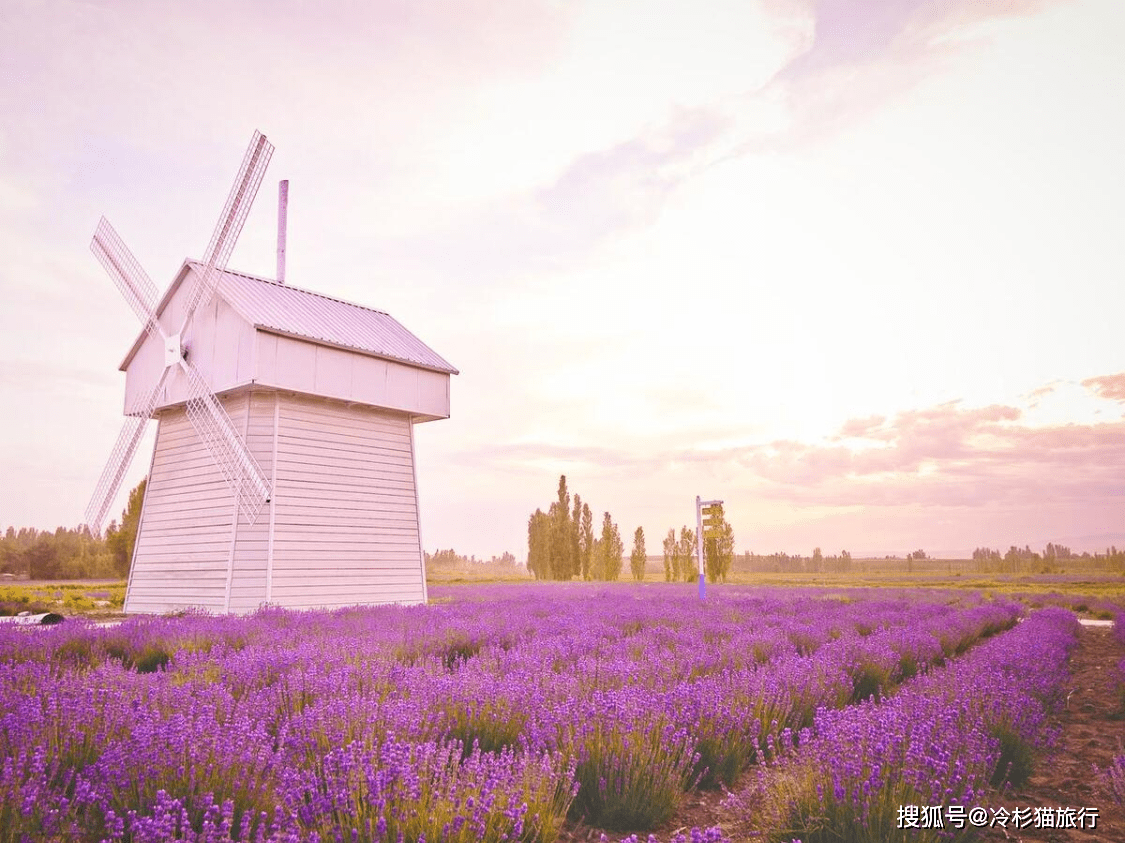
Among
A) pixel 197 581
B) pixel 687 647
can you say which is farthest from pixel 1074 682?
pixel 197 581

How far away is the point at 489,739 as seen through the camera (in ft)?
13.7

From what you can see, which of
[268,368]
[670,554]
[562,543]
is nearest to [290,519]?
[268,368]

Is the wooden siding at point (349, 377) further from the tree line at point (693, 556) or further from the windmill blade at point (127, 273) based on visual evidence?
the tree line at point (693, 556)

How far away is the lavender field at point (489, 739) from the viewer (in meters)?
2.64

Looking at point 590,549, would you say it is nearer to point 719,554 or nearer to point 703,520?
point 719,554

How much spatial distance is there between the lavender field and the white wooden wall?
6291 millimetres

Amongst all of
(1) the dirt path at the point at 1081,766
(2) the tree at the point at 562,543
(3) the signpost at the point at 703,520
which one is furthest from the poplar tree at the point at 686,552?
(1) the dirt path at the point at 1081,766

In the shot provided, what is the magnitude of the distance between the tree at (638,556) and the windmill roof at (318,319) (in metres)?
41.3

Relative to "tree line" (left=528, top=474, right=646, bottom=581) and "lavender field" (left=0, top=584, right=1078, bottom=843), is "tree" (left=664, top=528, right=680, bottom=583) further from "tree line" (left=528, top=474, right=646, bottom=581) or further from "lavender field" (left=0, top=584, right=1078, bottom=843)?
"lavender field" (left=0, top=584, right=1078, bottom=843)

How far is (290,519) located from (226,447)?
2050 millimetres

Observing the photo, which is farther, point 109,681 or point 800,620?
point 800,620

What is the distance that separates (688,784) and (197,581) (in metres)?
13.6

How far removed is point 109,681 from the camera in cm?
456

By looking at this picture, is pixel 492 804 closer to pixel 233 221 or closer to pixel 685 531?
pixel 233 221
